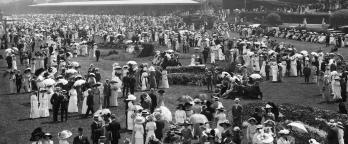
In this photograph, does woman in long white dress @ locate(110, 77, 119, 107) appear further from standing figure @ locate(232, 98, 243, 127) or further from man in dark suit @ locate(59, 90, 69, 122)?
standing figure @ locate(232, 98, 243, 127)

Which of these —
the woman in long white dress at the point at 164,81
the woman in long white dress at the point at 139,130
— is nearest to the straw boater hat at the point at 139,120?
the woman in long white dress at the point at 139,130

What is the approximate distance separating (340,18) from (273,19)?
36.8ft

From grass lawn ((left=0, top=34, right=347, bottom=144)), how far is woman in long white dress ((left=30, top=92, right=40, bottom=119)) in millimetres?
325

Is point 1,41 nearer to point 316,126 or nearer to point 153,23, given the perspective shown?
point 153,23

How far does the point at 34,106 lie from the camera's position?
66.2 ft

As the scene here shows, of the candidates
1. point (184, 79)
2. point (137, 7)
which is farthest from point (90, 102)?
point (137, 7)

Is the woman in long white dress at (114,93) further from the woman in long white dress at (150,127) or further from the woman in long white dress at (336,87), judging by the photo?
the woman in long white dress at (336,87)

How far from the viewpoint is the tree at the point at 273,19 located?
6294cm

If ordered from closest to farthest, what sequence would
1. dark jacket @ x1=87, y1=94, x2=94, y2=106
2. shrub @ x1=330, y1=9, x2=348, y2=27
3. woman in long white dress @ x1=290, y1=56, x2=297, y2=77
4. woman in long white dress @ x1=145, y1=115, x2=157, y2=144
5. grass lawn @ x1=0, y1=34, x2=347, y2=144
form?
1. woman in long white dress @ x1=145, y1=115, x2=157, y2=144
2. grass lawn @ x1=0, y1=34, x2=347, y2=144
3. dark jacket @ x1=87, y1=94, x2=94, y2=106
4. woman in long white dress @ x1=290, y1=56, x2=297, y2=77
5. shrub @ x1=330, y1=9, x2=348, y2=27

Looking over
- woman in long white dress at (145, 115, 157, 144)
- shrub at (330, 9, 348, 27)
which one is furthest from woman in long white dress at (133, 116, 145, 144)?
shrub at (330, 9, 348, 27)

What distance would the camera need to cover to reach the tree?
6294 centimetres

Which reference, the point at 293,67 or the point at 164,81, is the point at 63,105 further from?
the point at 293,67

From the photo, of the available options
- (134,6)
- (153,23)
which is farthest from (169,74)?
(134,6)

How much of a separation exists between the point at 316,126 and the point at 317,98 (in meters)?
6.96
